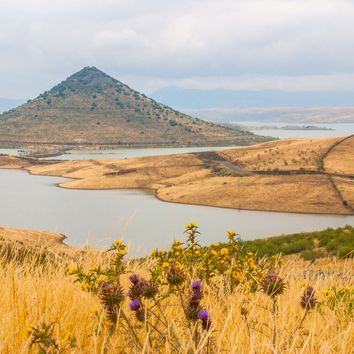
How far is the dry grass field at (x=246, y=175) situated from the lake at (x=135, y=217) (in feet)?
15.5

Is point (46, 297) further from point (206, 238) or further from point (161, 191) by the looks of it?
point (161, 191)

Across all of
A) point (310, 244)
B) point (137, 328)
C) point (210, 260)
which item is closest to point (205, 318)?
point (137, 328)

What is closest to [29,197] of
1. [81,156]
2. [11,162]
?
[11,162]

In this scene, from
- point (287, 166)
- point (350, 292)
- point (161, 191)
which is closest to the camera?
point (350, 292)

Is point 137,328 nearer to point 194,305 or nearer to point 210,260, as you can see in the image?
point 194,305

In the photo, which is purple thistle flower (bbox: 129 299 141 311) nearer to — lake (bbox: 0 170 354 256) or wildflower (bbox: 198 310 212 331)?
wildflower (bbox: 198 310 212 331)

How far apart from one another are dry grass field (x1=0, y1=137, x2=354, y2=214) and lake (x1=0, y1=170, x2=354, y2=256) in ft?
15.5

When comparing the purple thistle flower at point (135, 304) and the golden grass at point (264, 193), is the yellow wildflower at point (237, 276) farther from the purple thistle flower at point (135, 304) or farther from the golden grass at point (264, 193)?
the golden grass at point (264, 193)

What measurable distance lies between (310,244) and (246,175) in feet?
213

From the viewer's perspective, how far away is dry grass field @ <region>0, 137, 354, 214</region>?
3041 inches

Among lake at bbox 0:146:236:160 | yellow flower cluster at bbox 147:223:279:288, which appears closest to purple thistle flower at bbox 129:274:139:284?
yellow flower cluster at bbox 147:223:279:288

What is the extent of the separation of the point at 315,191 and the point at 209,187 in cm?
1752

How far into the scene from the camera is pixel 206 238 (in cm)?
5303

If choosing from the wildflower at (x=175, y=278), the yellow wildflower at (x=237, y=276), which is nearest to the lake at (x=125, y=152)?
the yellow wildflower at (x=237, y=276)
